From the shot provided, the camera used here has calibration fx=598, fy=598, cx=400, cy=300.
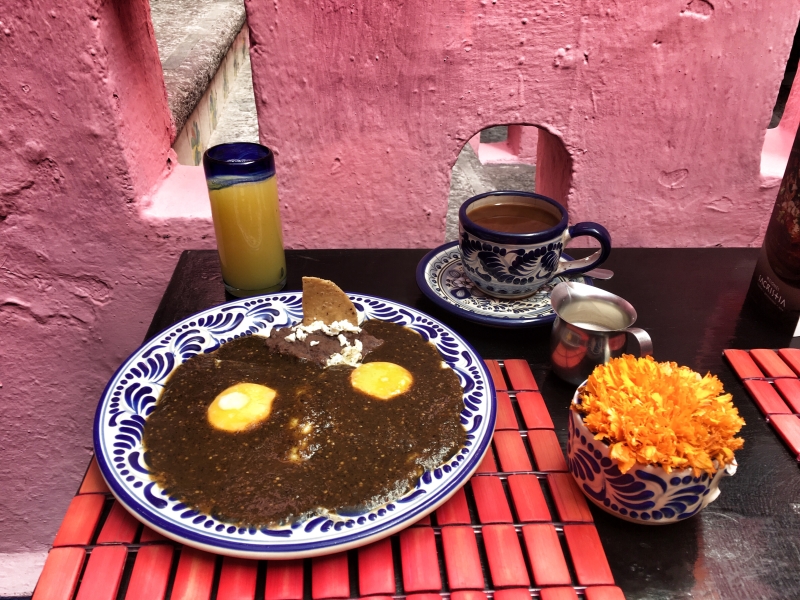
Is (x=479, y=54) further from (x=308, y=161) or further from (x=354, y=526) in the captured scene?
(x=354, y=526)

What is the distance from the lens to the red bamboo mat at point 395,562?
659 mm

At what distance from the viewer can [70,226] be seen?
4.66 feet

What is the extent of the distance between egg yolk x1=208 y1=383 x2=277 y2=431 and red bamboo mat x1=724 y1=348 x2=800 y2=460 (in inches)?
29.7

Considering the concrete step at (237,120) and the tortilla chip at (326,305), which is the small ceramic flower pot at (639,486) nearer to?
the tortilla chip at (326,305)

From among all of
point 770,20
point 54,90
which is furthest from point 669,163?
point 54,90

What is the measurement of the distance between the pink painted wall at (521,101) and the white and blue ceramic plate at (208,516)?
1.43 feet

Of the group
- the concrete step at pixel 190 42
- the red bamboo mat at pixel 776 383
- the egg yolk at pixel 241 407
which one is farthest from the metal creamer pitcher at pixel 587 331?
the concrete step at pixel 190 42

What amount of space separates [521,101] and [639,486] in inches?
37.5

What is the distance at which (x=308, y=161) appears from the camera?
4.61 feet

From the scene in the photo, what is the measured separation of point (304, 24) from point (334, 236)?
502mm

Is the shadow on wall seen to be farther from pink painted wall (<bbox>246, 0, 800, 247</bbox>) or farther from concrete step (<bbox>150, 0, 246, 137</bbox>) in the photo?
pink painted wall (<bbox>246, 0, 800, 247</bbox>)

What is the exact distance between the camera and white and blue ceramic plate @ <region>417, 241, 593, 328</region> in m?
1.09

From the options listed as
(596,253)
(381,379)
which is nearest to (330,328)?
(381,379)

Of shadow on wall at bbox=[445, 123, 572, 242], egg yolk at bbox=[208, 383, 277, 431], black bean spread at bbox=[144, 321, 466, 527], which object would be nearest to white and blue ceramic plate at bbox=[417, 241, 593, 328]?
black bean spread at bbox=[144, 321, 466, 527]
